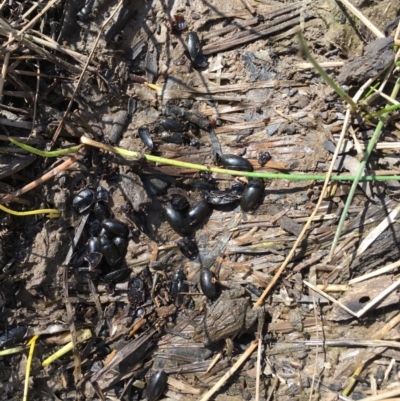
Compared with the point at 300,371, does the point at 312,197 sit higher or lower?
higher

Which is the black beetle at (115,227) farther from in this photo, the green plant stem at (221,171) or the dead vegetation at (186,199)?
the green plant stem at (221,171)

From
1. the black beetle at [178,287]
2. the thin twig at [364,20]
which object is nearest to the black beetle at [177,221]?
the black beetle at [178,287]

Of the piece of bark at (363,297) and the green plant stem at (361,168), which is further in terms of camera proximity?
the piece of bark at (363,297)

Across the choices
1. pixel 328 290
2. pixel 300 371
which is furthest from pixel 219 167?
pixel 300 371

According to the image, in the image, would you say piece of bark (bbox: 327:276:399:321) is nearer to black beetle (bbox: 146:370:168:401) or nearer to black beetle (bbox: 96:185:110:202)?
black beetle (bbox: 146:370:168:401)

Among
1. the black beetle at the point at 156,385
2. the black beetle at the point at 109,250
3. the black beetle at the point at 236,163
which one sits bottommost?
the black beetle at the point at 156,385

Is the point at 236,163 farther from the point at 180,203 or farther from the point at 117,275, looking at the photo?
the point at 117,275

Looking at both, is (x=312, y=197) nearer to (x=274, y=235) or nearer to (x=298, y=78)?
(x=274, y=235)
